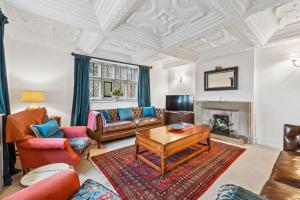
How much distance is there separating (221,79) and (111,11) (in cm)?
345

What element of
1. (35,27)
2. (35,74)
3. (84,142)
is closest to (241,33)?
(84,142)

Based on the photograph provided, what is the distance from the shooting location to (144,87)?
5344mm

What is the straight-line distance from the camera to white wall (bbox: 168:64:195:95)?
525 centimetres

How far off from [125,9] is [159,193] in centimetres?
250

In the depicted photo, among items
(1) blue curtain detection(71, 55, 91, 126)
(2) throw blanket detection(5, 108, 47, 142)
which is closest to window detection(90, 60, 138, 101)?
(1) blue curtain detection(71, 55, 91, 126)

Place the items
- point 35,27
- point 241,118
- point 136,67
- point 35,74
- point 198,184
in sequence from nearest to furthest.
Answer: point 198,184
point 35,27
point 35,74
point 241,118
point 136,67

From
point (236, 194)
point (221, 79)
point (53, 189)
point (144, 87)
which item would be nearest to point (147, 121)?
point (144, 87)

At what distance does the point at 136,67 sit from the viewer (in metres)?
5.28

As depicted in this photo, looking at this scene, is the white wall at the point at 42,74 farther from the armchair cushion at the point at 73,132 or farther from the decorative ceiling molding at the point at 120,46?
the armchair cushion at the point at 73,132

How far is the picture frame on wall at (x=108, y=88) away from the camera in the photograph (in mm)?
4646

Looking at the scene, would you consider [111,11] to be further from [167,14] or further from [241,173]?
[241,173]

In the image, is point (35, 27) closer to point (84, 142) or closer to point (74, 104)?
point (74, 104)

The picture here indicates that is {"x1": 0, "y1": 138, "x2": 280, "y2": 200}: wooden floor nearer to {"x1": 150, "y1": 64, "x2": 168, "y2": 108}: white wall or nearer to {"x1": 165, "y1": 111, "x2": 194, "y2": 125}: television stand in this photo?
{"x1": 165, "y1": 111, "x2": 194, "y2": 125}: television stand

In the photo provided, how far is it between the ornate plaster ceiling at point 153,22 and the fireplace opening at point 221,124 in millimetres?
1893
